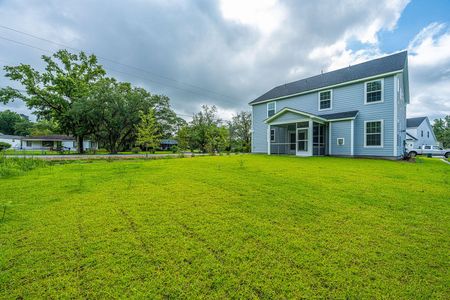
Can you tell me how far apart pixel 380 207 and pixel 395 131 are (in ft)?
37.8

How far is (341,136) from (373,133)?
182cm

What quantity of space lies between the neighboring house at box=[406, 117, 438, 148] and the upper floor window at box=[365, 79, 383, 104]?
24.6 meters

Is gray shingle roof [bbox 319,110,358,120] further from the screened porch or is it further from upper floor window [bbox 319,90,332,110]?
upper floor window [bbox 319,90,332,110]

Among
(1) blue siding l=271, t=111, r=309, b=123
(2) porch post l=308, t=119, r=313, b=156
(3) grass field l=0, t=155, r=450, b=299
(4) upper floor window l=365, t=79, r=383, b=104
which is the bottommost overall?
(3) grass field l=0, t=155, r=450, b=299

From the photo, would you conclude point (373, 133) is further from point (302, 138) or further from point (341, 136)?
point (302, 138)

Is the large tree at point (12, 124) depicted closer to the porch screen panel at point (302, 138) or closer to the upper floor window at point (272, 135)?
the upper floor window at point (272, 135)

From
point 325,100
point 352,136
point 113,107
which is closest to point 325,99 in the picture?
point 325,100

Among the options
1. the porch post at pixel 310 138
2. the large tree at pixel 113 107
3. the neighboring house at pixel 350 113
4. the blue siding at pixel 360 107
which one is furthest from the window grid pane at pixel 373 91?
the large tree at pixel 113 107

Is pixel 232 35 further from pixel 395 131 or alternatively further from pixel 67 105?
pixel 67 105

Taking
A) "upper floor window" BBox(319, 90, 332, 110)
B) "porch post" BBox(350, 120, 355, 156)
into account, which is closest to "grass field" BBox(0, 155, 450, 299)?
"porch post" BBox(350, 120, 355, 156)

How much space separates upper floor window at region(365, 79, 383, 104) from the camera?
12.3 m

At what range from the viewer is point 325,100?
15070 mm

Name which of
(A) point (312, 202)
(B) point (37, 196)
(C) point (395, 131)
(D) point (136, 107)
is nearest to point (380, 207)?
(A) point (312, 202)

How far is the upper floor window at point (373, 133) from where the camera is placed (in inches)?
483
